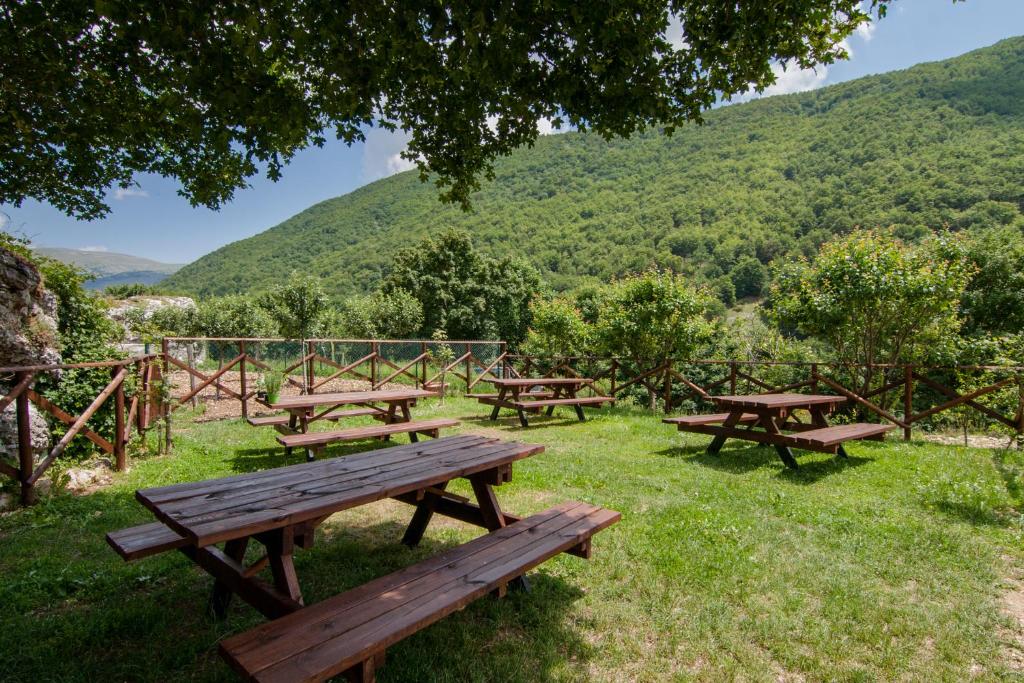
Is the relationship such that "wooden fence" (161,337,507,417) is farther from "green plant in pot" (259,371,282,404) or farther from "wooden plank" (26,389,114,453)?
"wooden plank" (26,389,114,453)

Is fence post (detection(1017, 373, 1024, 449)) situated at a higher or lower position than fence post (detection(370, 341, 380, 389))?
lower

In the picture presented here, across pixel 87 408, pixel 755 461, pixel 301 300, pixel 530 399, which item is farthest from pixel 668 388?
pixel 301 300

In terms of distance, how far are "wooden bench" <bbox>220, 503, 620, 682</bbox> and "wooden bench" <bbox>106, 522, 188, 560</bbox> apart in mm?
776

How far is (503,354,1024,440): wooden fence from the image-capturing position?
6.48m

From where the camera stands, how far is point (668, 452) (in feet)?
20.4

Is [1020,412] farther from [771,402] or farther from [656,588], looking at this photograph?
[656,588]

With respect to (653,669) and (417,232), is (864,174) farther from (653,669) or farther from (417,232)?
(653,669)

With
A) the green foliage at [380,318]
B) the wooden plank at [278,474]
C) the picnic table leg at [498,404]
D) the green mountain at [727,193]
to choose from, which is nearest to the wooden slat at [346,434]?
the picnic table leg at [498,404]

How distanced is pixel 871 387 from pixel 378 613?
36.6 ft

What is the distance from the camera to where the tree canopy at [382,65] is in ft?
11.0

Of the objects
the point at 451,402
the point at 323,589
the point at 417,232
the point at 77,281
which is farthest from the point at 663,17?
the point at 417,232

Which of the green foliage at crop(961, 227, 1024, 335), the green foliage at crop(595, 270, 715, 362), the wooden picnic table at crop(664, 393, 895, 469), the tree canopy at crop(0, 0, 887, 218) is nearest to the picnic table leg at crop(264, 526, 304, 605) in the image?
the tree canopy at crop(0, 0, 887, 218)

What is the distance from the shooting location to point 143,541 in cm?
219

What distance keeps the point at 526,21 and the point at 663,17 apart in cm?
110
